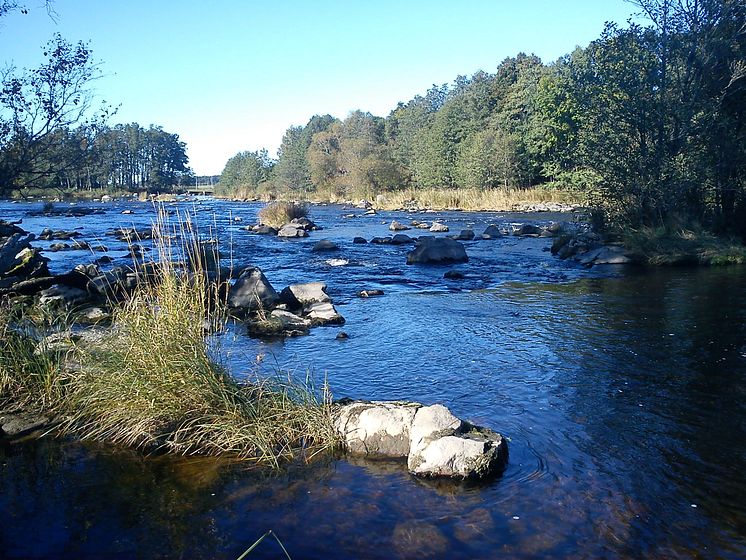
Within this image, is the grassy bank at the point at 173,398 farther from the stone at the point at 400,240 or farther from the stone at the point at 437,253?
the stone at the point at 400,240

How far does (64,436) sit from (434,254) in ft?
48.3

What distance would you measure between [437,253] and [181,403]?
14665 millimetres

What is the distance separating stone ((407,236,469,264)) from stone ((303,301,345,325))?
27.2 feet

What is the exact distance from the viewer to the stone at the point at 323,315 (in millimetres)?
11156

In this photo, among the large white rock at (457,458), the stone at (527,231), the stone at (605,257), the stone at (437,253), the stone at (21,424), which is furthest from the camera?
the stone at (527,231)

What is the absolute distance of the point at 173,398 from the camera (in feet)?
18.7

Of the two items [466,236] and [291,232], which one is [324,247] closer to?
[466,236]

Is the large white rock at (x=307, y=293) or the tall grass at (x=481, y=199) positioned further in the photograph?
the tall grass at (x=481, y=199)

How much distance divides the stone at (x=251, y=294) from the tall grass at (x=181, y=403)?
5.94 m

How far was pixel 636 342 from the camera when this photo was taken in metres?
9.40

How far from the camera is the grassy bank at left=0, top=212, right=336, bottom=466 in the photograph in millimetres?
5676

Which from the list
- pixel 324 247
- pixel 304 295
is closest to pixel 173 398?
pixel 304 295

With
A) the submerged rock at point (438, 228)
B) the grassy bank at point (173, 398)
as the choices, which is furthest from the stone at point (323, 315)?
the submerged rock at point (438, 228)

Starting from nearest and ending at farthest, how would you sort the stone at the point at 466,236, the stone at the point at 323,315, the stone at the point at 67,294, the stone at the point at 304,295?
the stone at the point at 323,315 < the stone at the point at 304,295 < the stone at the point at 67,294 < the stone at the point at 466,236
